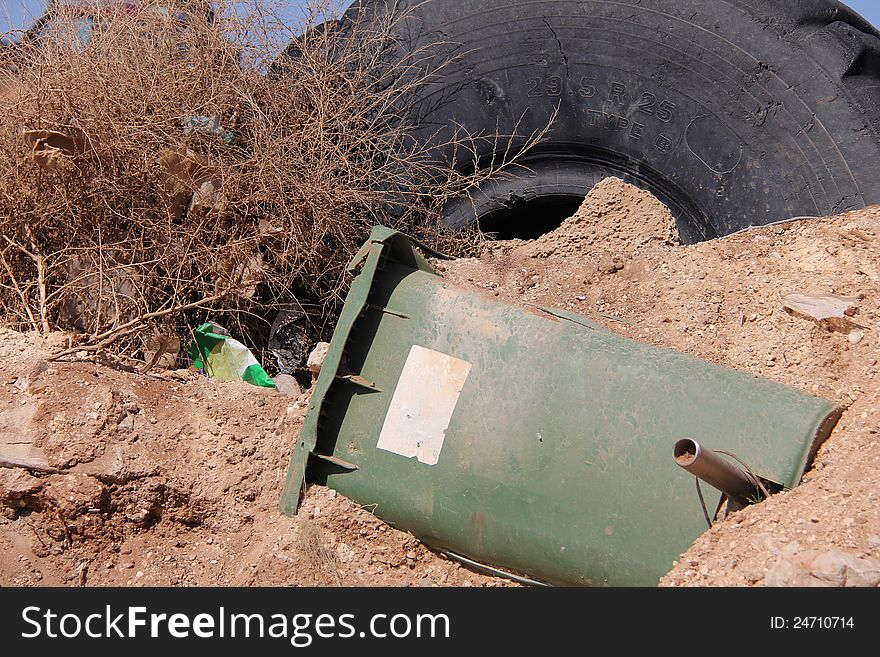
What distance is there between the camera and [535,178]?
356cm

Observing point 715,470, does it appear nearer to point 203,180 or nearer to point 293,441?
point 293,441

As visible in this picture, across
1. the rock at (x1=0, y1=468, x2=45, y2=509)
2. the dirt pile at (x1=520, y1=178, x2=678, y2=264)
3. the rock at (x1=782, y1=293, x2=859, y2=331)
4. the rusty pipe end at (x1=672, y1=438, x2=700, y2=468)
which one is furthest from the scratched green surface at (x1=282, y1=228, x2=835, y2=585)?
the dirt pile at (x1=520, y1=178, x2=678, y2=264)

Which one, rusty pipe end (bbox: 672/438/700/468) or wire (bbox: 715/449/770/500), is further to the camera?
wire (bbox: 715/449/770/500)

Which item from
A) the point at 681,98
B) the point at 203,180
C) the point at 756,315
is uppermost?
the point at 681,98

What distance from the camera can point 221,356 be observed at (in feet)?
11.3

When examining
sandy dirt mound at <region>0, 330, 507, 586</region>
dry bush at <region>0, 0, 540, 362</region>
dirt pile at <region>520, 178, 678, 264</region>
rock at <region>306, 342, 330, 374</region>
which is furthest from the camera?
dry bush at <region>0, 0, 540, 362</region>

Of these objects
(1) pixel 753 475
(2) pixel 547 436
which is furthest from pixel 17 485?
(1) pixel 753 475

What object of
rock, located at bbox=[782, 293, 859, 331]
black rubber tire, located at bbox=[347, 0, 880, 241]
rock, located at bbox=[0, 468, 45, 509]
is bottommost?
rock, located at bbox=[0, 468, 45, 509]

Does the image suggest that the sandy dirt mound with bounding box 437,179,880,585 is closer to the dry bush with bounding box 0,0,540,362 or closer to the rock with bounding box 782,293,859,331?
the rock with bounding box 782,293,859,331

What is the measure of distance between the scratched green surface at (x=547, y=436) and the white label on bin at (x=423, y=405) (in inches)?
1.0

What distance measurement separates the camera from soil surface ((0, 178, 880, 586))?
177 centimetres

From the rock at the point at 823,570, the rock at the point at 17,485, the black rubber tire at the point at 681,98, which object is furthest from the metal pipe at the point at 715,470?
the rock at the point at 17,485

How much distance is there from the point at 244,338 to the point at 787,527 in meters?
2.57

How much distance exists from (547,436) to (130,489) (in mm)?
1348
